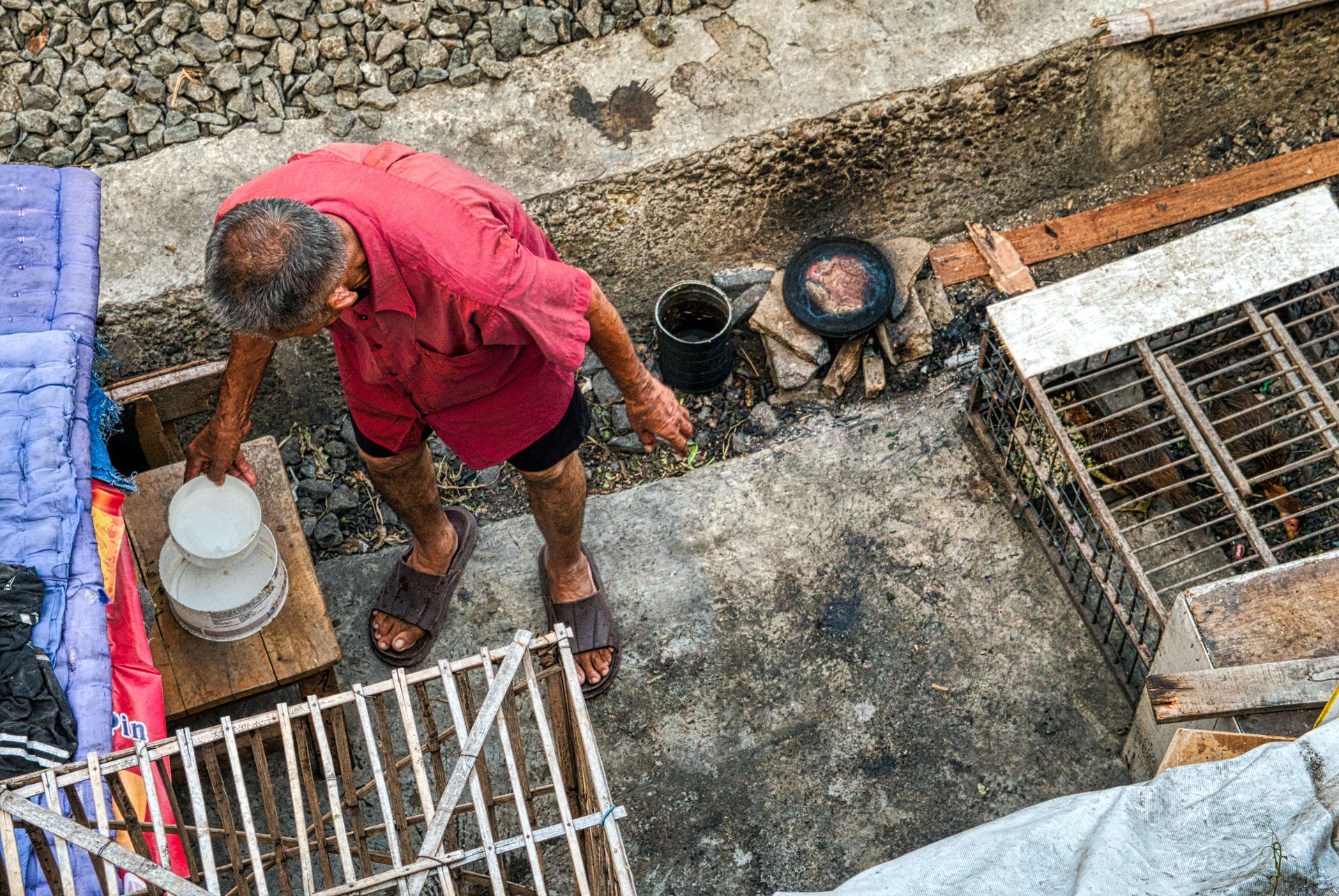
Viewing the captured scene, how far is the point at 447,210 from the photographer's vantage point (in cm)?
236

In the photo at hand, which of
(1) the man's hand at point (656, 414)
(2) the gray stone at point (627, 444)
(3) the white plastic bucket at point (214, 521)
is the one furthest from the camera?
(2) the gray stone at point (627, 444)

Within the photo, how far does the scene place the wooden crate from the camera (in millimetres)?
2643

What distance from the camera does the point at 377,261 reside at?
233 centimetres

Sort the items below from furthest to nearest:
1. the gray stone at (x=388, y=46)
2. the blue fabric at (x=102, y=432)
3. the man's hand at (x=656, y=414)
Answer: the gray stone at (x=388, y=46), the man's hand at (x=656, y=414), the blue fabric at (x=102, y=432)

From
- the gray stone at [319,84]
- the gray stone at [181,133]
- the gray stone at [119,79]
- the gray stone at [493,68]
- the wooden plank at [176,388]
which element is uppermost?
the gray stone at [119,79]

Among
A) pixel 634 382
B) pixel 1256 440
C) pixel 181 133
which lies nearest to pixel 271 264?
pixel 634 382

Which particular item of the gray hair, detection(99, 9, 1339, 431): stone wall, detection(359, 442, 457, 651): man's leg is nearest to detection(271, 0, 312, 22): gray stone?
detection(99, 9, 1339, 431): stone wall

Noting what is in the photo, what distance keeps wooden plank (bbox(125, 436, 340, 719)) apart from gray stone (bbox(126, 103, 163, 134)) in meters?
1.40

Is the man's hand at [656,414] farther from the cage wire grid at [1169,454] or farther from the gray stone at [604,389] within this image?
the gray stone at [604,389]

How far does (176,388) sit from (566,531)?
4.70ft

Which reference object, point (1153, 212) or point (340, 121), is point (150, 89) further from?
point (1153, 212)

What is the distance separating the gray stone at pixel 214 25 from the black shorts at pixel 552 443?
1880 mm

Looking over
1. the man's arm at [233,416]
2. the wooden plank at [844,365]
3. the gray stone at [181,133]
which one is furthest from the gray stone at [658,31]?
the man's arm at [233,416]

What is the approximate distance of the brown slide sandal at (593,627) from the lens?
3502 millimetres
